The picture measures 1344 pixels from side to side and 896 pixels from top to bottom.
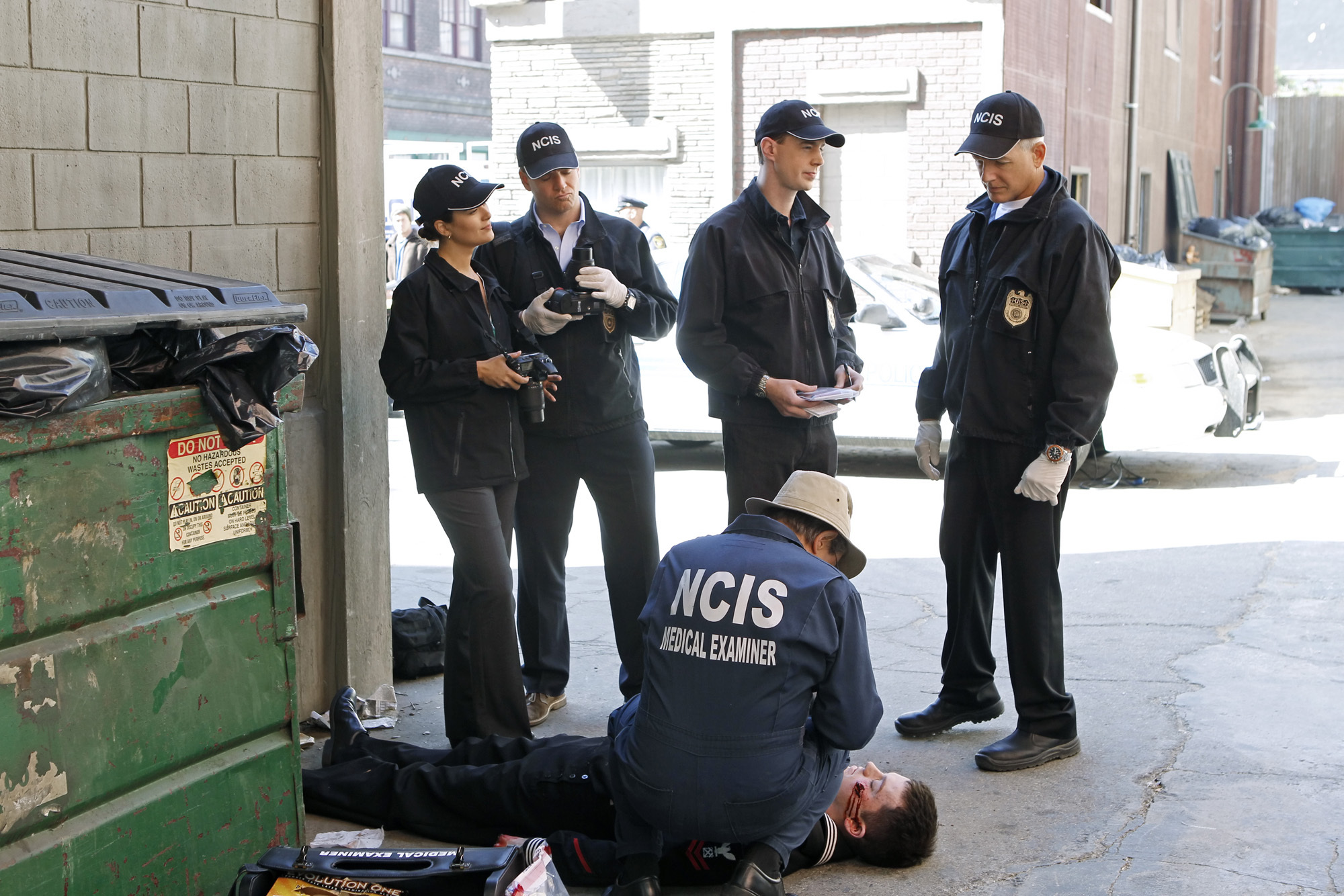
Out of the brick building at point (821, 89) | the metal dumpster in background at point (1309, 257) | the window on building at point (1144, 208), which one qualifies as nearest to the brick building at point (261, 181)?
the brick building at point (821, 89)

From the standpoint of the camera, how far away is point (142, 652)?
3.38m

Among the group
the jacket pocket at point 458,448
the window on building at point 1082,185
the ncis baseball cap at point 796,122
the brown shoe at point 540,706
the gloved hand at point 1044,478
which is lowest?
the brown shoe at point 540,706

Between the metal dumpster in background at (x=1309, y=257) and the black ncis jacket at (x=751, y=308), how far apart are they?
2566 cm

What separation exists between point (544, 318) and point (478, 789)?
5.63 feet

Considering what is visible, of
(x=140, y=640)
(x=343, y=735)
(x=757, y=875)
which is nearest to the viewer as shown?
(x=140, y=640)

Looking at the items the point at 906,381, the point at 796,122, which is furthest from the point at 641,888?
the point at 906,381

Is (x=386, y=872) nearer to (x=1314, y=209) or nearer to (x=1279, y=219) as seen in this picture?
(x=1279, y=219)

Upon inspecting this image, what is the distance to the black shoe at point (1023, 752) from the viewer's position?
4.74 m

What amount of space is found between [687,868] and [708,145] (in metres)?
16.1

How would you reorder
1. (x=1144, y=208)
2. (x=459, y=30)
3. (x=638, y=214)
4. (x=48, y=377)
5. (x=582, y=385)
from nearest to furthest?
(x=48, y=377) < (x=582, y=385) < (x=638, y=214) < (x=1144, y=208) < (x=459, y=30)

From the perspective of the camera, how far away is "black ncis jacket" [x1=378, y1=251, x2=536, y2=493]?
4.62 metres

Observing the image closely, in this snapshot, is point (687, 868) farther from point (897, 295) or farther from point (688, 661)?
point (897, 295)

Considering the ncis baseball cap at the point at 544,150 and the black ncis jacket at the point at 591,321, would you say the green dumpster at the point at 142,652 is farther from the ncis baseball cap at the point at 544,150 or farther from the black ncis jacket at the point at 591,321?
the ncis baseball cap at the point at 544,150

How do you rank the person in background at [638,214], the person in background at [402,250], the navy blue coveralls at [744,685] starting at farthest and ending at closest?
the person in background at [638,214]
the person in background at [402,250]
the navy blue coveralls at [744,685]
